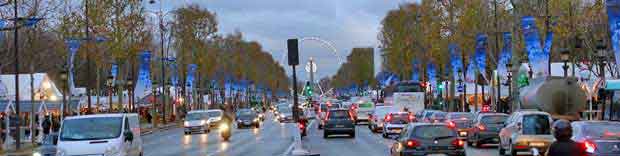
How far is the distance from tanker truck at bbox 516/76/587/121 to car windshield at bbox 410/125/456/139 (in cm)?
1737

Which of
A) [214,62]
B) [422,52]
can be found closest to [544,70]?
Result: [422,52]

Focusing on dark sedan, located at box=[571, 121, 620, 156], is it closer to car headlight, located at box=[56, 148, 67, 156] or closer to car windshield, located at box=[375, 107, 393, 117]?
car headlight, located at box=[56, 148, 67, 156]

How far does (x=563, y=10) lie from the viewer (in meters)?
55.8

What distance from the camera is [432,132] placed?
25.4 metres

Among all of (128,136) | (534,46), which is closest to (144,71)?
(534,46)

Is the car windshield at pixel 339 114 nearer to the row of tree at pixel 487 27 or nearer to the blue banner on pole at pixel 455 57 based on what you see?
the row of tree at pixel 487 27

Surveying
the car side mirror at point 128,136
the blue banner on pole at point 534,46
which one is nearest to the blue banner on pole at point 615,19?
the blue banner on pole at point 534,46

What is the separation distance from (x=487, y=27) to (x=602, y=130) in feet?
161

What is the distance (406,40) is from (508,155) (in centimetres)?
7171

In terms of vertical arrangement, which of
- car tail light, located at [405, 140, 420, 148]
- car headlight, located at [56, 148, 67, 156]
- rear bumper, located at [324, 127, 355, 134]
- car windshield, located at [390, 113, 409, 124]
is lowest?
rear bumper, located at [324, 127, 355, 134]

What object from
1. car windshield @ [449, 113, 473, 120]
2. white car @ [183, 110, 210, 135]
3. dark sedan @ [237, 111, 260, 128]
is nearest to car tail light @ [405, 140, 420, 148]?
car windshield @ [449, 113, 473, 120]

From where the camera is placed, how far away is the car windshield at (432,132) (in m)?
25.3

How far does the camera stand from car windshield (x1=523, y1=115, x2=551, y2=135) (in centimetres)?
2978

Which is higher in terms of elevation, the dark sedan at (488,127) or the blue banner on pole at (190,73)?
the blue banner on pole at (190,73)
